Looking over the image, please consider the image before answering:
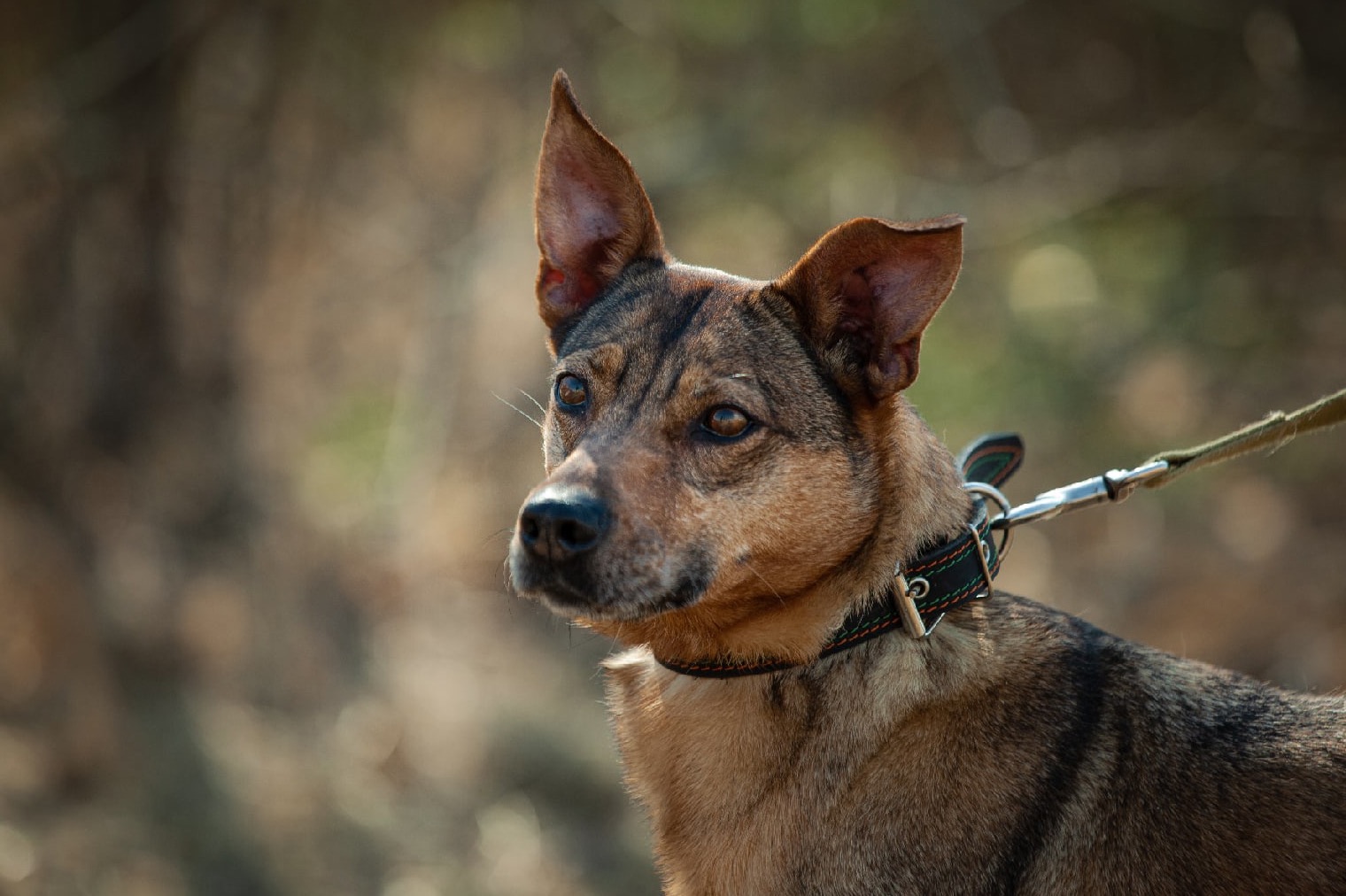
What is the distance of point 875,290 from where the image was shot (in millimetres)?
3387

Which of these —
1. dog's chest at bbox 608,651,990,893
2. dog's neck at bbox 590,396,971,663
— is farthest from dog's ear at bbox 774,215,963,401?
dog's chest at bbox 608,651,990,893

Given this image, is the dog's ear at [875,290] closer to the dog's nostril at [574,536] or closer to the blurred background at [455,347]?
the dog's nostril at [574,536]

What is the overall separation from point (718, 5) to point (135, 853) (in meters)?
7.64

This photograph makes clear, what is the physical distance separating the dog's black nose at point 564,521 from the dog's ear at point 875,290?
0.91 meters

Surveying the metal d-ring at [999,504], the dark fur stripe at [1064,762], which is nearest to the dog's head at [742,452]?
the metal d-ring at [999,504]

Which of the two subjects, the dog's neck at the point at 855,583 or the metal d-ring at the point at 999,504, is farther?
the metal d-ring at the point at 999,504

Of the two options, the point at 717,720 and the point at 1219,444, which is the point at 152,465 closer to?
the point at 717,720

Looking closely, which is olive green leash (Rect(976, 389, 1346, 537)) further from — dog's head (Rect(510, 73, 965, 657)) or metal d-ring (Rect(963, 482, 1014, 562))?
dog's head (Rect(510, 73, 965, 657))

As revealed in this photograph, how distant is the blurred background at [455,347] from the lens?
23.3ft

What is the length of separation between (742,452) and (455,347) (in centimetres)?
754

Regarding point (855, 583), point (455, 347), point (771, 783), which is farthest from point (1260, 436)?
point (455, 347)

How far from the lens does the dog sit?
2.96m

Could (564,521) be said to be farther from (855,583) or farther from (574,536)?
(855,583)

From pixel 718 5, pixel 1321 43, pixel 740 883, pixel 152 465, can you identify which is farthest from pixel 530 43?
pixel 740 883
